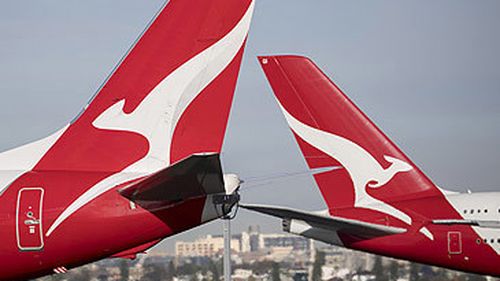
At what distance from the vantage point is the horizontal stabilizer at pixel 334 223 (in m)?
25.0

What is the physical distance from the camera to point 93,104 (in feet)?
52.8

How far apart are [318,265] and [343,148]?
225 inches

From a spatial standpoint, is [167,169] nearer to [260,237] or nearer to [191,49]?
[191,49]

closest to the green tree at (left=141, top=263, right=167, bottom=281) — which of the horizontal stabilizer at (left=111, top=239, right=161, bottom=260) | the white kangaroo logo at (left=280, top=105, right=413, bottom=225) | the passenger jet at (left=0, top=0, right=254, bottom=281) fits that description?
the white kangaroo logo at (left=280, top=105, right=413, bottom=225)

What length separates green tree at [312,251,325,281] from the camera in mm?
32281

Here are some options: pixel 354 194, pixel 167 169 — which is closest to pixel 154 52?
pixel 167 169

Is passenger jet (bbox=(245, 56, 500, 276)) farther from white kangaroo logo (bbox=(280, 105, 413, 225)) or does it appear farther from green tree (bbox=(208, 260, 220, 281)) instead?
green tree (bbox=(208, 260, 220, 281))

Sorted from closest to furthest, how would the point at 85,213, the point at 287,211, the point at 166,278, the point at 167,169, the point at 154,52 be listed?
the point at 167,169 < the point at 85,213 < the point at 154,52 < the point at 287,211 < the point at 166,278

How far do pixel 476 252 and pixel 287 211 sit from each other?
16.1ft

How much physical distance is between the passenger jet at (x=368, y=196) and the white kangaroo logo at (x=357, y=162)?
0.08 feet

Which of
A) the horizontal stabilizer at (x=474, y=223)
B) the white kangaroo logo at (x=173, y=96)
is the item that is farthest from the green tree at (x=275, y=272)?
the white kangaroo logo at (x=173, y=96)

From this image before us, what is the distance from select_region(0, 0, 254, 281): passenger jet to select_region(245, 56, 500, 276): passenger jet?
30.8ft

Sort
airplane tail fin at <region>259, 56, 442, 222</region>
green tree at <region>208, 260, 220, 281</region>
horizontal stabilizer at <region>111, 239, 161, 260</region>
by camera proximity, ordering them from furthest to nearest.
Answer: green tree at <region>208, 260, 220, 281</region> < airplane tail fin at <region>259, 56, 442, 222</region> < horizontal stabilizer at <region>111, 239, 161, 260</region>

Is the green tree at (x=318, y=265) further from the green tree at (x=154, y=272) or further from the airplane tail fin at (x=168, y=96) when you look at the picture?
the airplane tail fin at (x=168, y=96)
